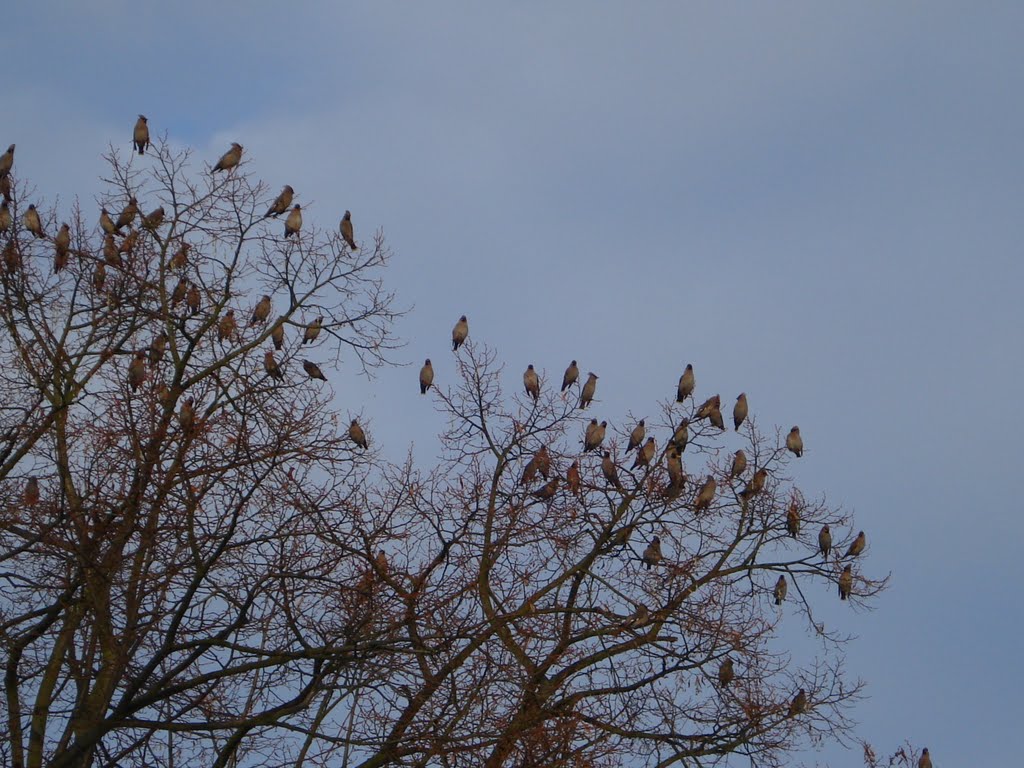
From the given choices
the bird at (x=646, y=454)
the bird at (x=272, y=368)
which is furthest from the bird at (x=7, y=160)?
the bird at (x=646, y=454)

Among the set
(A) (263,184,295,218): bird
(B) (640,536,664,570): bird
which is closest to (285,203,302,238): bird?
(A) (263,184,295,218): bird

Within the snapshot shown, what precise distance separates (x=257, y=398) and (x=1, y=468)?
2.63 metres

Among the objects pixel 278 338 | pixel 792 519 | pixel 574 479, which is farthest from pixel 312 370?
pixel 792 519

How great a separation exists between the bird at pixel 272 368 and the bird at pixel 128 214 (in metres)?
2.37

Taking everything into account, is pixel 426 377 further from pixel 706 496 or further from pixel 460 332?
pixel 706 496

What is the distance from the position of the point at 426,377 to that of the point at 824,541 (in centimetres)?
615

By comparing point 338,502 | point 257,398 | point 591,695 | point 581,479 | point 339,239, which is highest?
point 339,239

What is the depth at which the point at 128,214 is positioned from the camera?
16.6 metres

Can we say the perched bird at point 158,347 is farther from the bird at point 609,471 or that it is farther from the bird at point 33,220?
the bird at point 609,471

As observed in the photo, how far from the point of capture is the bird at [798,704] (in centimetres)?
1648

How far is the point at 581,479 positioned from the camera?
17812 mm

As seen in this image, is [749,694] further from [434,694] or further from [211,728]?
[211,728]

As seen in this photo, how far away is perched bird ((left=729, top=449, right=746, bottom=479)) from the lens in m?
18.8

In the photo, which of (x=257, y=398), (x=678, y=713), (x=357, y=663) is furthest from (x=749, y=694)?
(x=257, y=398)
